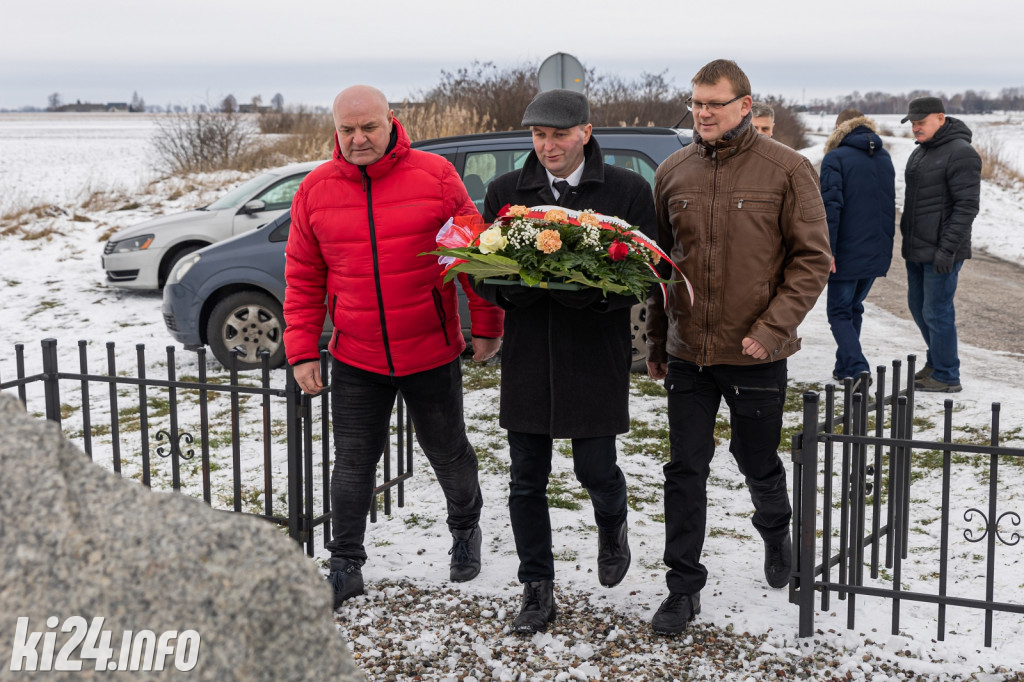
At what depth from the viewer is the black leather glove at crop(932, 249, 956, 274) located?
7.02 m

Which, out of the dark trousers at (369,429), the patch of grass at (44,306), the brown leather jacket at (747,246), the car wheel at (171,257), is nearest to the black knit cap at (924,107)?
the brown leather jacket at (747,246)

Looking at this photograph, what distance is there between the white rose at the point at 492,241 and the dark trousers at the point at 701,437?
3.15 feet

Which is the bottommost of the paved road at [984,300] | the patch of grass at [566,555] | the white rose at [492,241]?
the patch of grass at [566,555]

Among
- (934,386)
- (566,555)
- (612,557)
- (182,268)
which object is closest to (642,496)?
(566,555)

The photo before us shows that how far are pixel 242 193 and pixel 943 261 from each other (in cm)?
718

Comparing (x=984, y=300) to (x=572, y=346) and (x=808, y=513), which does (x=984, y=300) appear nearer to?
(x=808, y=513)

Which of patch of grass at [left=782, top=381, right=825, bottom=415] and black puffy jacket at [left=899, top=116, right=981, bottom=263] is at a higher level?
black puffy jacket at [left=899, top=116, right=981, bottom=263]

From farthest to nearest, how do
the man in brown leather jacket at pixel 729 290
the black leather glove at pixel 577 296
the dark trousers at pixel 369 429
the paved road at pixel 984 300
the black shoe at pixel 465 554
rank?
the paved road at pixel 984 300
the black shoe at pixel 465 554
the dark trousers at pixel 369 429
the man in brown leather jacket at pixel 729 290
the black leather glove at pixel 577 296

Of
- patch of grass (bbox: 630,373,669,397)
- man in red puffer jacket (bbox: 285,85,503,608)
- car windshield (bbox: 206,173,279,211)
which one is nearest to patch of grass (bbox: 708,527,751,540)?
man in red puffer jacket (bbox: 285,85,503,608)

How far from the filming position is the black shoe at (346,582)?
160 inches

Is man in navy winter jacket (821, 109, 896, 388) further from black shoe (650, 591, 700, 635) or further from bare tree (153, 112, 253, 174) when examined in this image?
bare tree (153, 112, 253, 174)

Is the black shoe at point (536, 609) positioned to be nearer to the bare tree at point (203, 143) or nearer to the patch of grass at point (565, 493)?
the patch of grass at point (565, 493)

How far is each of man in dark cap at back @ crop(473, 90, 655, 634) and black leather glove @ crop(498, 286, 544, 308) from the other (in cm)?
1

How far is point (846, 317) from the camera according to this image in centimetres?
721
